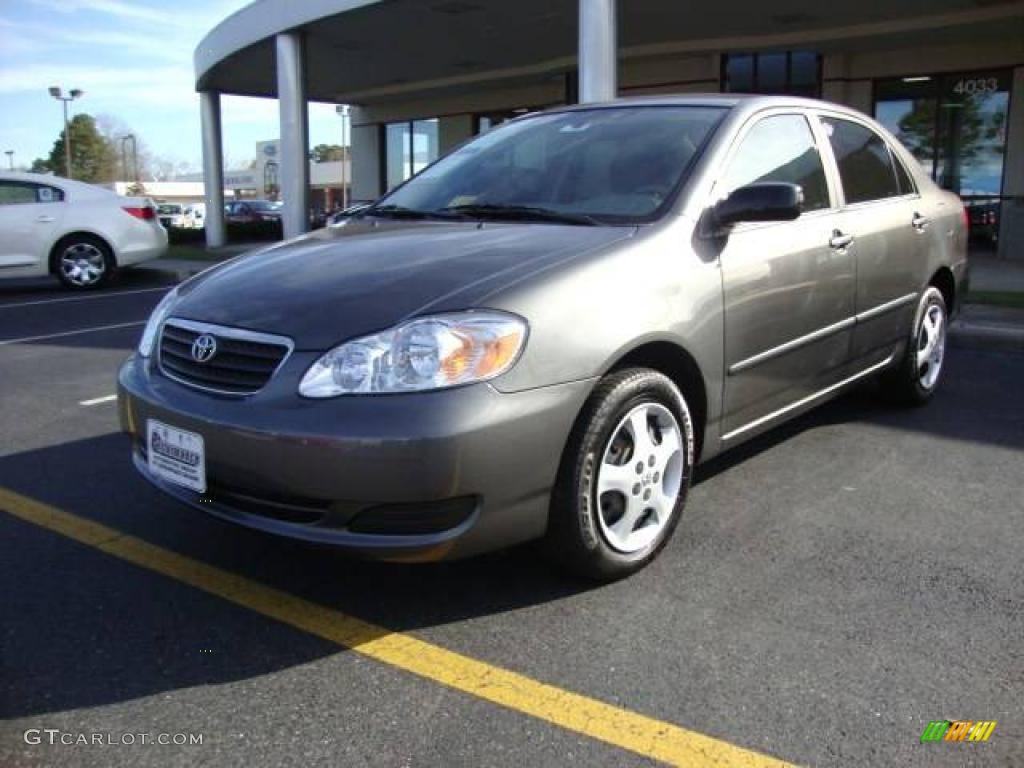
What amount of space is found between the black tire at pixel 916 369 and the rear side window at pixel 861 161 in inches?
26.4

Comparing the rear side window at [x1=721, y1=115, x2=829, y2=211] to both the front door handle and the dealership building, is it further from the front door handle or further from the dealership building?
the dealership building

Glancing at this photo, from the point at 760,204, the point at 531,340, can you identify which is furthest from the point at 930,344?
the point at 531,340

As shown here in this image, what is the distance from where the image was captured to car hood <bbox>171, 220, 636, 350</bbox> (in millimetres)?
2682

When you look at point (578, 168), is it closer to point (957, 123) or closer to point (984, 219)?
point (984, 219)

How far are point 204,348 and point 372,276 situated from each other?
0.56 m

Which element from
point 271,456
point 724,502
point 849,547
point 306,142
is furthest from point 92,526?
point 306,142

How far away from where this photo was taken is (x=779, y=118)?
3.96m

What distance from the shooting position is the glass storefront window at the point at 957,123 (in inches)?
597

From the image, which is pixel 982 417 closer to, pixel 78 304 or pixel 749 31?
pixel 78 304

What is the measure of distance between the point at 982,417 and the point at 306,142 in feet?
44.4

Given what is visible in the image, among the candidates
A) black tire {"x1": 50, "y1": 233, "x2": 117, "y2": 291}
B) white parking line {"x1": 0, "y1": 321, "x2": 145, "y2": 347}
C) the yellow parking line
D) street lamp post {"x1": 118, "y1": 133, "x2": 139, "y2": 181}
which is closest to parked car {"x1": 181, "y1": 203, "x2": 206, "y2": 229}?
black tire {"x1": 50, "y1": 233, "x2": 117, "y2": 291}

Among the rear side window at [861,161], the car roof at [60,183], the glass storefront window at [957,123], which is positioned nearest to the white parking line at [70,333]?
the car roof at [60,183]

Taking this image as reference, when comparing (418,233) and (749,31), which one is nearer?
(418,233)

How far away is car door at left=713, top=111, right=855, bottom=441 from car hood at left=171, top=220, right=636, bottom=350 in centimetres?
60
